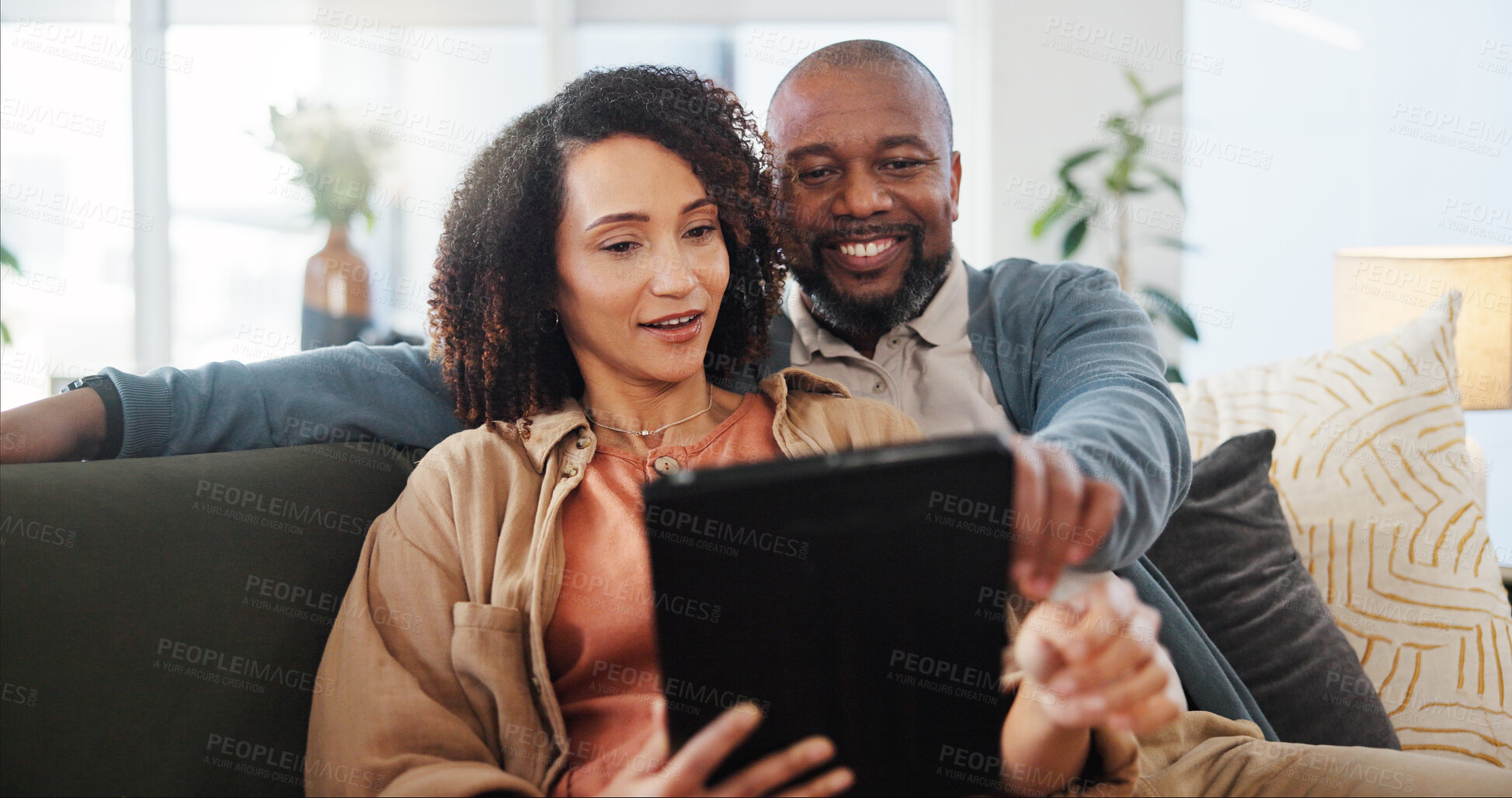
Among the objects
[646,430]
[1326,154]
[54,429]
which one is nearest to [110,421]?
[54,429]

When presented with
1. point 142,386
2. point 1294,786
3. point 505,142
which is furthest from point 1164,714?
point 142,386

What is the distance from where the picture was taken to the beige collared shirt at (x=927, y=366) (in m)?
1.56

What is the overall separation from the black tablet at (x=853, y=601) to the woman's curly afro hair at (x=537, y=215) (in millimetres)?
548

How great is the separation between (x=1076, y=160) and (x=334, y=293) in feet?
8.63

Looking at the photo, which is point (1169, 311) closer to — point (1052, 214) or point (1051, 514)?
point (1052, 214)

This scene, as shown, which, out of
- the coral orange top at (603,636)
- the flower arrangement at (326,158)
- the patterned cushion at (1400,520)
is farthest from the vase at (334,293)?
the patterned cushion at (1400,520)

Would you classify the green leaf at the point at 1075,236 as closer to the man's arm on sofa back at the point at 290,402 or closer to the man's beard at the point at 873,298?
the man's beard at the point at 873,298

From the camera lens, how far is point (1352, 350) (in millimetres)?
1788

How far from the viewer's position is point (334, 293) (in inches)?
132

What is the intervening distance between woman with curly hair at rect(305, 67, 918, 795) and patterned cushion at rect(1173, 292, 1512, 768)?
782mm

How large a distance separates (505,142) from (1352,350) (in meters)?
1.42

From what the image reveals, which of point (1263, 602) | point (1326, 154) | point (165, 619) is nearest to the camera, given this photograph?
point (165, 619)

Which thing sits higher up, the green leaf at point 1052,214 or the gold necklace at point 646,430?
the green leaf at point 1052,214

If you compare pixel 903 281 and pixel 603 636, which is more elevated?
pixel 903 281
